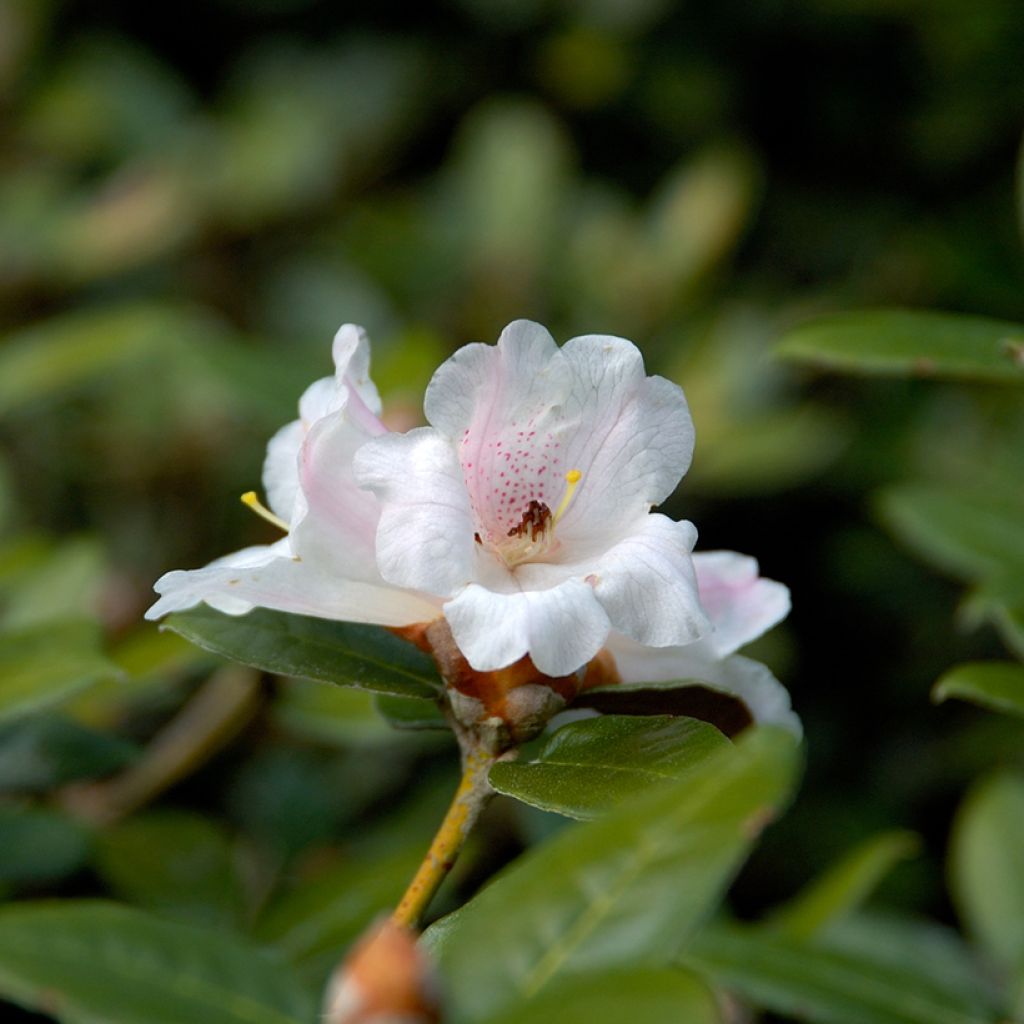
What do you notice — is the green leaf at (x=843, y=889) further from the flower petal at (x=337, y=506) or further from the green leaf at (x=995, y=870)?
the flower petal at (x=337, y=506)

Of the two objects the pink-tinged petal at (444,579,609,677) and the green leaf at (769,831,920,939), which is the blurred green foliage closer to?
the green leaf at (769,831,920,939)

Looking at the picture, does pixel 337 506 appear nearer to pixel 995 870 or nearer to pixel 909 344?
pixel 909 344

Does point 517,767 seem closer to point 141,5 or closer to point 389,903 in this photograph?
point 389,903

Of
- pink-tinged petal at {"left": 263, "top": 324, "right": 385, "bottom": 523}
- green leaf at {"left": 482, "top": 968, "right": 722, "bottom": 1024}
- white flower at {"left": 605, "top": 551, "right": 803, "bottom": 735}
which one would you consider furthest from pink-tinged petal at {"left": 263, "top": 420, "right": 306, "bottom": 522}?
green leaf at {"left": 482, "top": 968, "right": 722, "bottom": 1024}

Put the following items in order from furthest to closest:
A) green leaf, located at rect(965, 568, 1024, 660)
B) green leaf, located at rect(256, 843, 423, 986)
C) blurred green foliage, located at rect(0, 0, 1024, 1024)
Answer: blurred green foliage, located at rect(0, 0, 1024, 1024) < green leaf, located at rect(256, 843, 423, 986) < green leaf, located at rect(965, 568, 1024, 660)

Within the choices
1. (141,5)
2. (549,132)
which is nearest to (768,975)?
(549,132)

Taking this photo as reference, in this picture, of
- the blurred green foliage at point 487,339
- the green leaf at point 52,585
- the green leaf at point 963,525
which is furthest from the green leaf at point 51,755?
the green leaf at point 963,525

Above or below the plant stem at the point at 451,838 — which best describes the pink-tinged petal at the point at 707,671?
above
